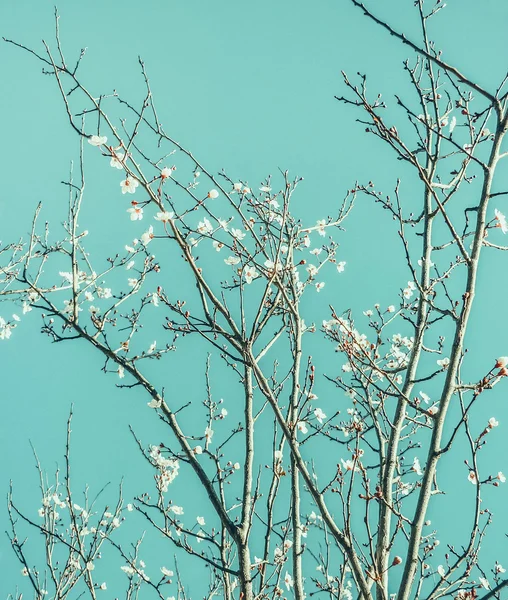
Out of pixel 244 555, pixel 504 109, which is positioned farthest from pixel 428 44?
pixel 244 555

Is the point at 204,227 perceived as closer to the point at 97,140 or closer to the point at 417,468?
the point at 97,140

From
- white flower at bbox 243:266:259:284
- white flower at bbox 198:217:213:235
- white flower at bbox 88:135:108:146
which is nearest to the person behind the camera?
white flower at bbox 88:135:108:146

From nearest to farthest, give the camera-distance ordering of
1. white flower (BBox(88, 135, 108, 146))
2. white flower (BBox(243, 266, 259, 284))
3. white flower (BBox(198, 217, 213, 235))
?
white flower (BBox(88, 135, 108, 146)), white flower (BBox(198, 217, 213, 235)), white flower (BBox(243, 266, 259, 284))

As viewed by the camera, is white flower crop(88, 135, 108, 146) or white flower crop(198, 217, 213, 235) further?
white flower crop(198, 217, 213, 235)

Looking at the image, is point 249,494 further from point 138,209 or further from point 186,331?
point 138,209

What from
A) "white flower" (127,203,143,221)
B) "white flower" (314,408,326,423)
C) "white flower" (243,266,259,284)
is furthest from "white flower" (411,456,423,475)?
"white flower" (127,203,143,221)

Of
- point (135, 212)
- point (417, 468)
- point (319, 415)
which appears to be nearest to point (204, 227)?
point (135, 212)

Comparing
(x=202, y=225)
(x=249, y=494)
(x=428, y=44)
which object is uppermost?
(x=428, y=44)

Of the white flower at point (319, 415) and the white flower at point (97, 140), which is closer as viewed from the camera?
the white flower at point (97, 140)

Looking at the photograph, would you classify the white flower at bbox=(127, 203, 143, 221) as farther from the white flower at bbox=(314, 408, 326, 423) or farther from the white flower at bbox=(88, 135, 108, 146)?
the white flower at bbox=(314, 408, 326, 423)

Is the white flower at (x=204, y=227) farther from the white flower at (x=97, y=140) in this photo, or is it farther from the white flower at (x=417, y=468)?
the white flower at (x=417, y=468)

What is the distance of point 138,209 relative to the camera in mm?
2959

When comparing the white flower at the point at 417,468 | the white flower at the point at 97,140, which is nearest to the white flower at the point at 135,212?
the white flower at the point at 97,140

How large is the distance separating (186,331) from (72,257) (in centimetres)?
103
